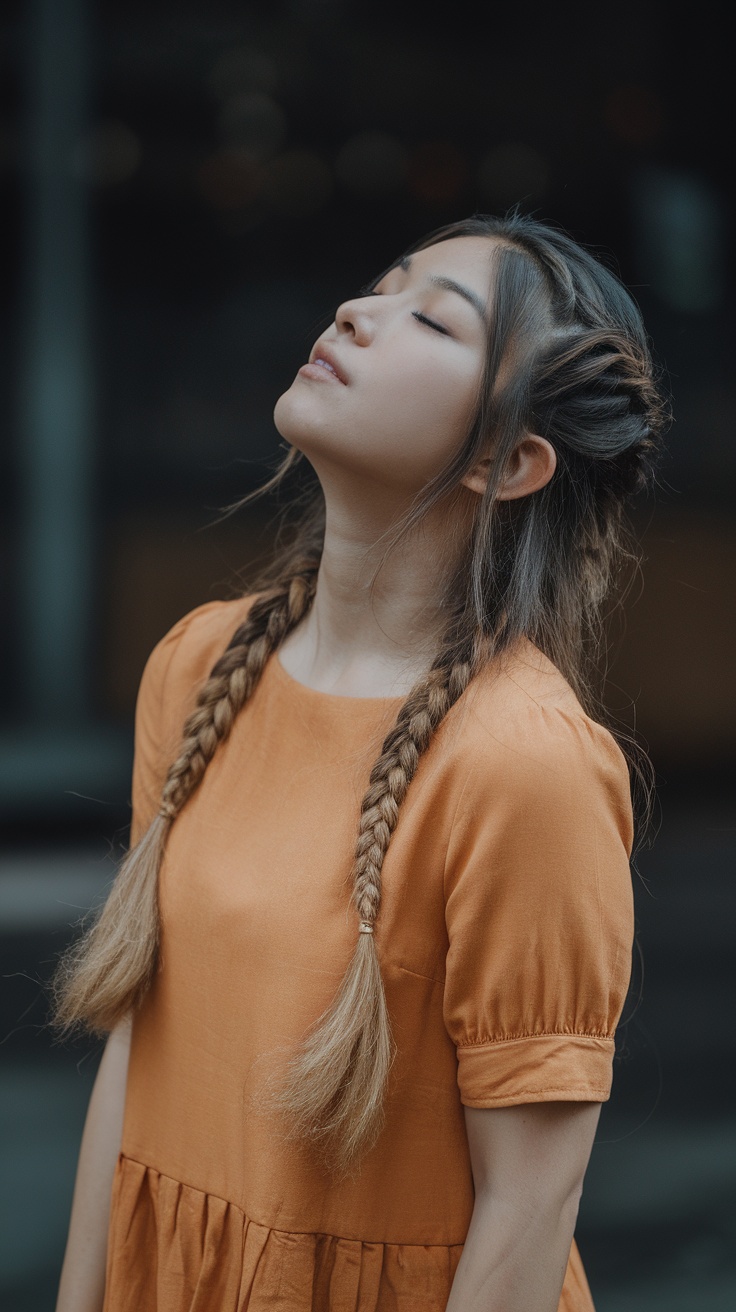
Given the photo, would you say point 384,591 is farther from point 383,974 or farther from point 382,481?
point 383,974

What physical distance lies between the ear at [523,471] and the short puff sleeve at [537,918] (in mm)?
336

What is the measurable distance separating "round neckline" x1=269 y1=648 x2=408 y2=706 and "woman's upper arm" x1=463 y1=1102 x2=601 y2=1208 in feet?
1.54

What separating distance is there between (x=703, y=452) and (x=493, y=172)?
1752 mm

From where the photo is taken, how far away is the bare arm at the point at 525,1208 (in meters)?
1.33

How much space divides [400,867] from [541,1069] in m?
0.25

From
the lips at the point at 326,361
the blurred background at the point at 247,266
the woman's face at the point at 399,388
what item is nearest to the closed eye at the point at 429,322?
the woman's face at the point at 399,388

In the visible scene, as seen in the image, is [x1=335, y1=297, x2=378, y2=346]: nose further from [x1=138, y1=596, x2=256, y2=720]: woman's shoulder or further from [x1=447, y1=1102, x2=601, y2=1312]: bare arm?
[x1=447, y1=1102, x2=601, y2=1312]: bare arm

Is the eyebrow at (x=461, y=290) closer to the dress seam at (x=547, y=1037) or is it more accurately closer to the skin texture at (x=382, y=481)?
the skin texture at (x=382, y=481)

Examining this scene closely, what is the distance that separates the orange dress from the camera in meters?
1.32

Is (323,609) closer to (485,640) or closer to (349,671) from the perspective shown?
(349,671)

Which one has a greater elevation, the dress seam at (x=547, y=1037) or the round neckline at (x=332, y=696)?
the round neckline at (x=332, y=696)

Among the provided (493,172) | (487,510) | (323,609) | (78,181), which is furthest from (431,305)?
(493,172)

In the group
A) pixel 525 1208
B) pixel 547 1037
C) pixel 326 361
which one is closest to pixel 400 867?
pixel 547 1037

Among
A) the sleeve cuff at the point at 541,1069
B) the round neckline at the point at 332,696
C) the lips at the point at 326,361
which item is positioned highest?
the lips at the point at 326,361
